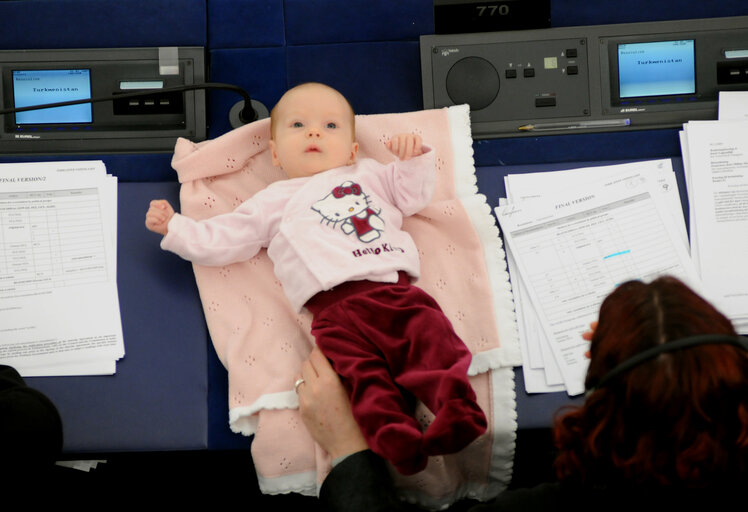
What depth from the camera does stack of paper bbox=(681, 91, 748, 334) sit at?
131 centimetres

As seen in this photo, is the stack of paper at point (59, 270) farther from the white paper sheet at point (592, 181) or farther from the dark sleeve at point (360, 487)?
the white paper sheet at point (592, 181)

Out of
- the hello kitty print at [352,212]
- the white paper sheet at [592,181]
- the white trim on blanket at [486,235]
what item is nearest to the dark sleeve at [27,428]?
the hello kitty print at [352,212]

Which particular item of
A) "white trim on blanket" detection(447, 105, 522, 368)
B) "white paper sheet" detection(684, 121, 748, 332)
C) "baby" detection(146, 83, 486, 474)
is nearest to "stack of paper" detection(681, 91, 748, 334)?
"white paper sheet" detection(684, 121, 748, 332)

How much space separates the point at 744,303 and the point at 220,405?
1.02m

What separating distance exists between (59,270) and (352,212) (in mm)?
588

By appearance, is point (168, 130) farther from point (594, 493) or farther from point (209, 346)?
point (594, 493)

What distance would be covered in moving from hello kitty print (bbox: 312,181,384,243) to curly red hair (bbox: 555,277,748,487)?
589 mm

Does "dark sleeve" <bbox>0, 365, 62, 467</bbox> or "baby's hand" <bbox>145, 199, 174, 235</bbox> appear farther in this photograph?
"baby's hand" <bbox>145, 199, 174, 235</bbox>

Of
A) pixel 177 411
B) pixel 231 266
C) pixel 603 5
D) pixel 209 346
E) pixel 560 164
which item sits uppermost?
pixel 603 5

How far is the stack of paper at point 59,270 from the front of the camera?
4.17 feet

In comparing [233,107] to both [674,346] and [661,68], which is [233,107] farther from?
[674,346]

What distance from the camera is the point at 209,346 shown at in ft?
4.28

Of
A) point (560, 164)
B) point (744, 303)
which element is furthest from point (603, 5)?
point (744, 303)

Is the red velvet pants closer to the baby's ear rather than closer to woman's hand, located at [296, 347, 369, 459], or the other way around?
woman's hand, located at [296, 347, 369, 459]
